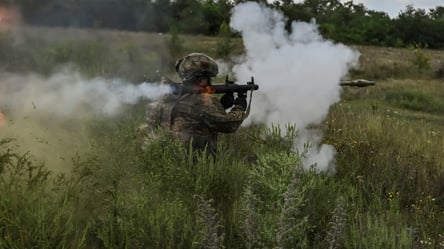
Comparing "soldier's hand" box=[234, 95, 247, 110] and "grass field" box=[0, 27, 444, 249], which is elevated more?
"soldier's hand" box=[234, 95, 247, 110]

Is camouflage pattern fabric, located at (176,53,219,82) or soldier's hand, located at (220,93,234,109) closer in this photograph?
camouflage pattern fabric, located at (176,53,219,82)

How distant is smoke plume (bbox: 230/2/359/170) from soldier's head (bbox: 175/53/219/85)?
41.6 inches

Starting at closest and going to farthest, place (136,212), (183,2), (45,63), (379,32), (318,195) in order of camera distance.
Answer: (136,212) → (318,195) → (45,63) → (183,2) → (379,32)

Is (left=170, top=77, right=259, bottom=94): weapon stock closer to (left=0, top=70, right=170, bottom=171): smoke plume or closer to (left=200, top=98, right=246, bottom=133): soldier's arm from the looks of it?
(left=200, top=98, right=246, bottom=133): soldier's arm

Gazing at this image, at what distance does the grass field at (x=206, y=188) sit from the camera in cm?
400

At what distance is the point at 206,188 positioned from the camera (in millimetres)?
4957

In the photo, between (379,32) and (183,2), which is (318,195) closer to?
(183,2)

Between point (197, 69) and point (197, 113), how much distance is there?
0.43 metres

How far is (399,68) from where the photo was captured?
78.7ft

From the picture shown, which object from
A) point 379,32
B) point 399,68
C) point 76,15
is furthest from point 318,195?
point 379,32

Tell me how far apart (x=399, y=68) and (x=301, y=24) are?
58.7ft

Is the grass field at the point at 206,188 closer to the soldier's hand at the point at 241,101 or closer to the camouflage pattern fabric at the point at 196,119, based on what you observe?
the camouflage pattern fabric at the point at 196,119

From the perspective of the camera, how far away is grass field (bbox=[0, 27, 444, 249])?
4.00 meters

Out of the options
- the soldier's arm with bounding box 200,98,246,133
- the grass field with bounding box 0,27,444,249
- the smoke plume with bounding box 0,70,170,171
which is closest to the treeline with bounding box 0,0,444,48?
the grass field with bounding box 0,27,444,249
